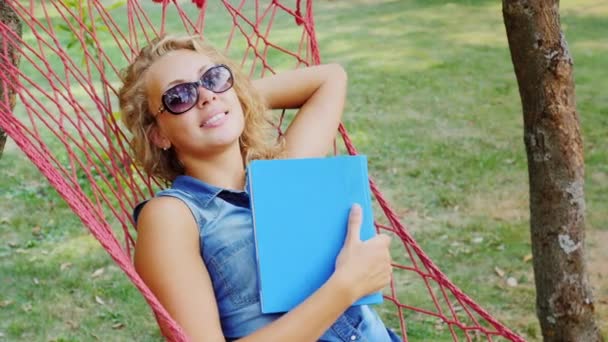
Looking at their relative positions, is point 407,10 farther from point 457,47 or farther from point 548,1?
point 548,1

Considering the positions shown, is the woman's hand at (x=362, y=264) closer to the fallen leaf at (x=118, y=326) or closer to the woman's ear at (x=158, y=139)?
the woman's ear at (x=158, y=139)

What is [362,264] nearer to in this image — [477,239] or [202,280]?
[202,280]

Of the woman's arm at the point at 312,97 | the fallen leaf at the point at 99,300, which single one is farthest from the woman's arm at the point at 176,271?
the fallen leaf at the point at 99,300

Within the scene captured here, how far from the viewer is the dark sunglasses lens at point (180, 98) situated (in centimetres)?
163

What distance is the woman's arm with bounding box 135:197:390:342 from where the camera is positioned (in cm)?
147

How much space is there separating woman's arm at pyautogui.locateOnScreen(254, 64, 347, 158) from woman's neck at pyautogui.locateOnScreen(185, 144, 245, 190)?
0.22 metres

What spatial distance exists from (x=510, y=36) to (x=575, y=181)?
325mm

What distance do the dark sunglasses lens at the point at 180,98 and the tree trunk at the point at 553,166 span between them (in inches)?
27.8

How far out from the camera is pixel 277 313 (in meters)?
1.56

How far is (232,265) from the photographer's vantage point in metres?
1.58

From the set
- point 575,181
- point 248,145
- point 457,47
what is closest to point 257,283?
point 248,145

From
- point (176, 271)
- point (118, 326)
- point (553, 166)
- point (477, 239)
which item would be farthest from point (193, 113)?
point (477, 239)

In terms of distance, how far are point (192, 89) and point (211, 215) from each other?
218mm

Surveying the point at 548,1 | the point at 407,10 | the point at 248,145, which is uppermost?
the point at 548,1
